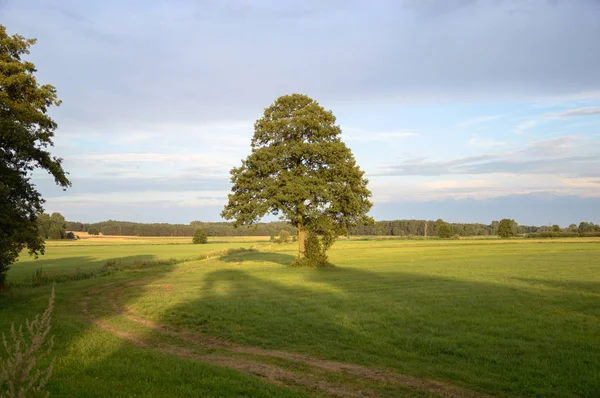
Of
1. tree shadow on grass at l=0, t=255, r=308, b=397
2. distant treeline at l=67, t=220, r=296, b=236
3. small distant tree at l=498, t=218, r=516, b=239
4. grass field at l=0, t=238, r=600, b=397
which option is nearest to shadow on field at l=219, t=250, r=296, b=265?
grass field at l=0, t=238, r=600, b=397

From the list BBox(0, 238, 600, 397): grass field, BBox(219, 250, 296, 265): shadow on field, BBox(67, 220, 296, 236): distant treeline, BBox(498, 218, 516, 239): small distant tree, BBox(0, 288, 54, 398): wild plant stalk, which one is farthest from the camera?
BBox(67, 220, 296, 236): distant treeline

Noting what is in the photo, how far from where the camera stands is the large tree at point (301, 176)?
119 ft

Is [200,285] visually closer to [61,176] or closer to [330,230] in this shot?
[61,176]

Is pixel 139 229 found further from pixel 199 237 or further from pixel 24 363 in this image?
pixel 24 363

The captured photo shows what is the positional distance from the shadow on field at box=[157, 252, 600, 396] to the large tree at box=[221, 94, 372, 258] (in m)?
11.9

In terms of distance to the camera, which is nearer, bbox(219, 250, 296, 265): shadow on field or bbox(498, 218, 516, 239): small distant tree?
bbox(219, 250, 296, 265): shadow on field

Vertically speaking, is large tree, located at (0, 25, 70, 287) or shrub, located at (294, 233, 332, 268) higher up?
large tree, located at (0, 25, 70, 287)

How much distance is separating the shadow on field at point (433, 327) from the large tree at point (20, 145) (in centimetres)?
842

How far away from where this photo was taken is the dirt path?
873cm

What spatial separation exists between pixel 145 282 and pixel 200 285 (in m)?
5.82

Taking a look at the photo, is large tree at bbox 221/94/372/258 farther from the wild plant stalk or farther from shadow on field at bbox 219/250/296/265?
the wild plant stalk

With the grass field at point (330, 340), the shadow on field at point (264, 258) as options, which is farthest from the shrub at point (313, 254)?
the grass field at point (330, 340)

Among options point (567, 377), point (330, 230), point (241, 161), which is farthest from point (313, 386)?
point (241, 161)

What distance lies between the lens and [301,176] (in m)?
36.5
